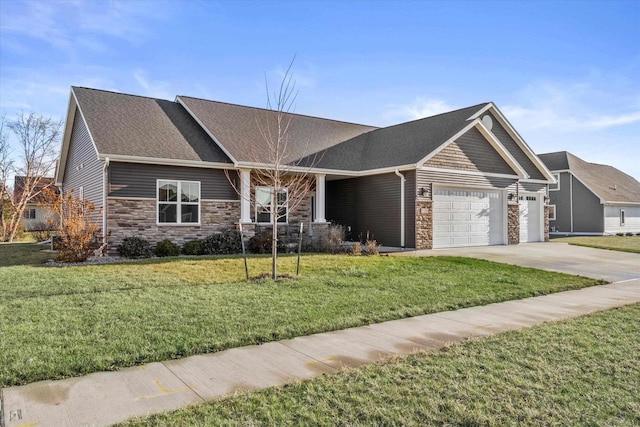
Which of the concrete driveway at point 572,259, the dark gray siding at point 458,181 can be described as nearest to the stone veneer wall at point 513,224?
the dark gray siding at point 458,181

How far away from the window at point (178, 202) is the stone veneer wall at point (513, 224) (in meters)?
14.1

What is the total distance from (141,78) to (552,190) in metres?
28.3

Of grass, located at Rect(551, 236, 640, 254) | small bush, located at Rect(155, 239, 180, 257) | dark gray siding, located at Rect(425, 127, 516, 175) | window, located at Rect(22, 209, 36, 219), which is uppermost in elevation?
dark gray siding, located at Rect(425, 127, 516, 175)

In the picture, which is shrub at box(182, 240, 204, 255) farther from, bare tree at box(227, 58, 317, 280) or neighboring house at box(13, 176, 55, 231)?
neighboring house at box(13, 176, 55, 231)

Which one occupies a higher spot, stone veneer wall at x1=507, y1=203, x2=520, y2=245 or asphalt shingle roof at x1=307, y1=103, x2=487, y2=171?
asphalt shingle roof at x1=307, y1=103, x2=487, y2=171

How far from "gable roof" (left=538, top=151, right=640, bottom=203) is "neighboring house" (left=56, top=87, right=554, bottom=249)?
10.4m

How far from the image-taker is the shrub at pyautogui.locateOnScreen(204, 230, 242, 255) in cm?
1608

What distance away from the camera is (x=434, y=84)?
16828mm

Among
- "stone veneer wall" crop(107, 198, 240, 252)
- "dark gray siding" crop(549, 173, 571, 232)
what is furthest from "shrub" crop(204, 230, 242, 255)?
"dark gray siding" crop(549, 173, 571, 232)

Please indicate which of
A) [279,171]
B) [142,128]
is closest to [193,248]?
[279,171]

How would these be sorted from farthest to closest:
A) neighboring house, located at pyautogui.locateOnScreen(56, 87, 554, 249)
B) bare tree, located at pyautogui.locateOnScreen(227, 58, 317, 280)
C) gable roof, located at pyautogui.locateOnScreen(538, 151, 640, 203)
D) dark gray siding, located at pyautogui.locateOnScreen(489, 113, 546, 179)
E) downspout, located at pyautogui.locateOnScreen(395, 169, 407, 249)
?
1. gable roof, located at pyautogui.locateOnScreen(538, 151, 640, 203)
2. dark gray siding, located at pyautogui.locateOnScreen(489, 113, 546, 179)
3. downspout, located at pyautogui.locateOnScreen(395, 169, 407, 249)
4. neighboring house, located at pyautogui.locateOnScreen(56, 87, 554, 249)
5. bare tree, located at pyautogui.locateOnScreen(227, 58, 317, 280)

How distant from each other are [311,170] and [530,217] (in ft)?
41.9

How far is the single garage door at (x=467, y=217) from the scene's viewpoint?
61.9 feet

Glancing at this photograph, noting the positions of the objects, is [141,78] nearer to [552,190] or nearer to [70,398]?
[70,398]
